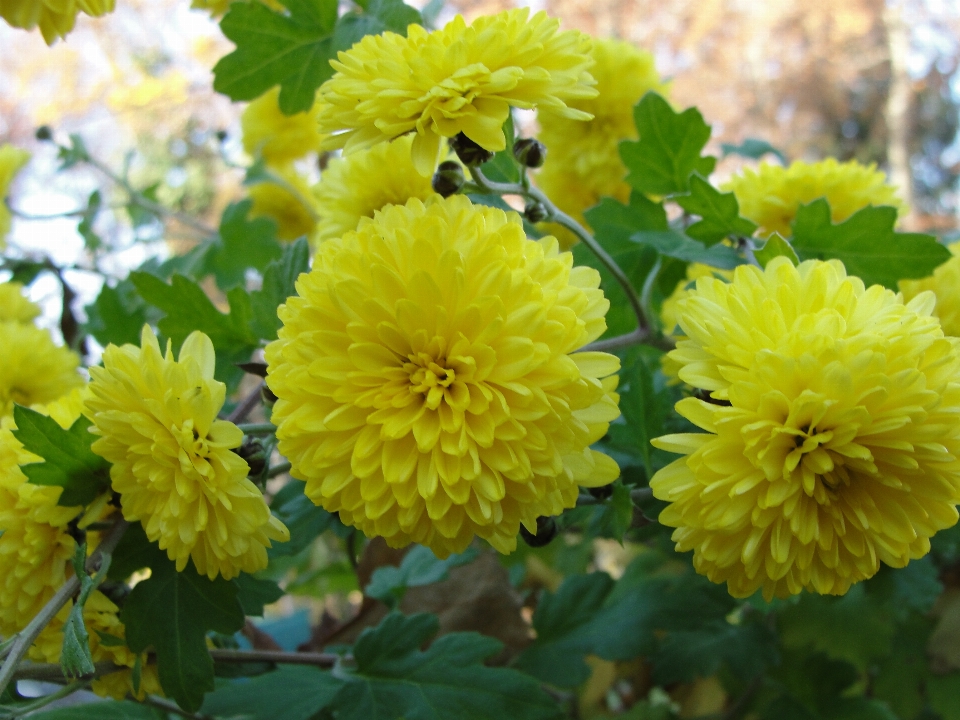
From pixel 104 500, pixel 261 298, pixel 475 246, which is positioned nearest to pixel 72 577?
pixel 104 500

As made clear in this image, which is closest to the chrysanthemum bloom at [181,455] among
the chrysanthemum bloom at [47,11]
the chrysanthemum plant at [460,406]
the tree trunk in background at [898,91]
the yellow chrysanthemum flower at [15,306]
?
the chrysanthemum plant at [460,406]

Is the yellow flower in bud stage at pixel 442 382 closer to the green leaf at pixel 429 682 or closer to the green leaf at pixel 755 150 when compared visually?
the green leaf at pixel 429 682

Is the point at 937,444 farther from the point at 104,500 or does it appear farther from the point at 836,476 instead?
the point at 104,500

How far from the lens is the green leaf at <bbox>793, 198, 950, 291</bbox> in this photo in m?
0.58

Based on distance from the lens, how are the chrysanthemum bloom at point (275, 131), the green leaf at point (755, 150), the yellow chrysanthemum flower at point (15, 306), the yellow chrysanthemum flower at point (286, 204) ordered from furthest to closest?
the yellow chrysanthemum flower at point (286, 204) → the chrysanthemum bloom at point (275, 131) → the green leaf at point (755, 150) → the yellow chrysanthemum flower at point (15, 306)

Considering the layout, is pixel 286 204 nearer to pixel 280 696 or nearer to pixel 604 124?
pixel 604 124

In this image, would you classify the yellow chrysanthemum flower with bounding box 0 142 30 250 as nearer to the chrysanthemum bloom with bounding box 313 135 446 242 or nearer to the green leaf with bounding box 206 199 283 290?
the green leaf with bounding box 206 199 283 290

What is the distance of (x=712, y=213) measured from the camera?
0.60 m

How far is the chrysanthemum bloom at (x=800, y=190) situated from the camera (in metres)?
0.73

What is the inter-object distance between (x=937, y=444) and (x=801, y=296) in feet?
0.36

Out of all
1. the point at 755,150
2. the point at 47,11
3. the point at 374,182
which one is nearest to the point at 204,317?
the point at 374,182

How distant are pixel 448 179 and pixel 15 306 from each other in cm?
65

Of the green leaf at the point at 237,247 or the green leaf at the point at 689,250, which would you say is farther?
the green leaf at the point at 237,247

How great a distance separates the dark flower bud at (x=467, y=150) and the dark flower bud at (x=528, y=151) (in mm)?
51
